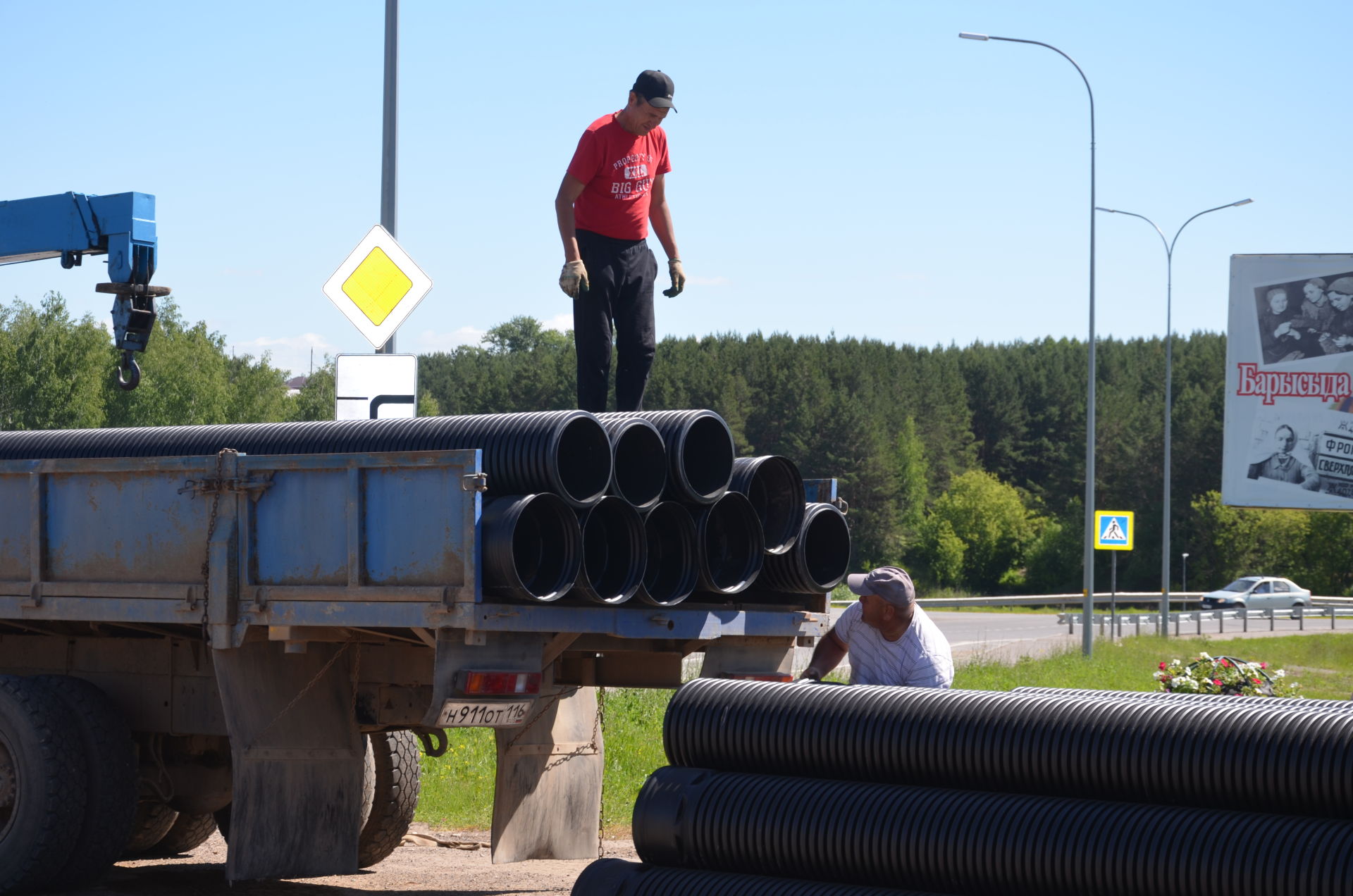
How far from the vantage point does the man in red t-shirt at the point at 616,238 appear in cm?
859

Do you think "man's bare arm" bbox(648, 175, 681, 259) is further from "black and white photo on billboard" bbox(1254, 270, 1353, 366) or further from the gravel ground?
"black and white photo on billboard" bbox(1254, 270, 1353, 366)

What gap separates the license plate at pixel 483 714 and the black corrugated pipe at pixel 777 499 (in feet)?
4.82

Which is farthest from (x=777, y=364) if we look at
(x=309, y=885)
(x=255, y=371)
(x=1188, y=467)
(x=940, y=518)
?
(x=309, y=885)

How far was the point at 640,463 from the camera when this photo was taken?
6.98m

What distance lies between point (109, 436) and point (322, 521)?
203 centimetres

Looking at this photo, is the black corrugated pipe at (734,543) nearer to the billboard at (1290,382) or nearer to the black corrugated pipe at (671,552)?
the black corrugated pipe at (671,552)

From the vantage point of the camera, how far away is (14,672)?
8266mm

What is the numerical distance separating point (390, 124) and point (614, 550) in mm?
6159

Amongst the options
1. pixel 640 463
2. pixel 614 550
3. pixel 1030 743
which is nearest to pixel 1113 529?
pixel 640 463

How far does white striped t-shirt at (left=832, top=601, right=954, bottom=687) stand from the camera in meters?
6.54

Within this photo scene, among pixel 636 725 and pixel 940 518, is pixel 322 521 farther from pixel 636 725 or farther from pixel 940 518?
pixel 940 518

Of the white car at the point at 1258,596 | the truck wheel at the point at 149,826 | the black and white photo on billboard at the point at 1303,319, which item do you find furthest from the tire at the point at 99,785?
the white car at the point at 1258,596

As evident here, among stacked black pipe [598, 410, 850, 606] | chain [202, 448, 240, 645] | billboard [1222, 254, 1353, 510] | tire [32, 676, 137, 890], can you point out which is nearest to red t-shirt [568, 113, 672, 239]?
stacked black pipe [598, 410, 850, 606]

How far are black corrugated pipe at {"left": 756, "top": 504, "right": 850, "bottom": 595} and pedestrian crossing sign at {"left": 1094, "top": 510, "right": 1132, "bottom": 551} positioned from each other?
85.5 ft
